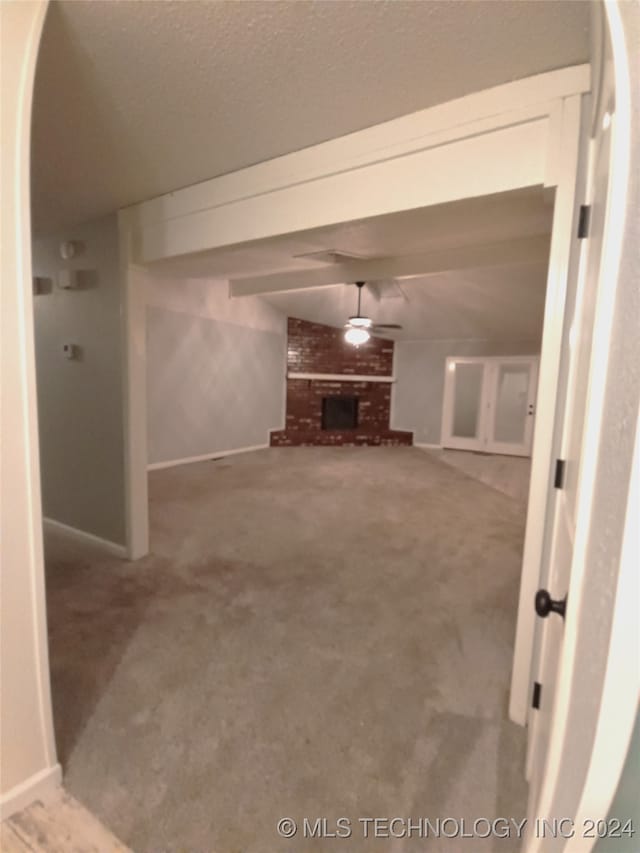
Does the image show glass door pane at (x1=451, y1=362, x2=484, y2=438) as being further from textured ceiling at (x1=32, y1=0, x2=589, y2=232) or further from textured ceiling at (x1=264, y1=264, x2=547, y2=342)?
textured ceiling at (x1=32, y1=0, x2=589, y2=232)

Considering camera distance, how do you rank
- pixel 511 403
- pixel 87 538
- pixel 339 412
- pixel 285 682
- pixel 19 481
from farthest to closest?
pixel 339 412, pixel 511 403, pixel 87 538, pixel 285 682, pixel 19 481

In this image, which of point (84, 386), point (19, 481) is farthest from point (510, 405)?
point (19, 481)

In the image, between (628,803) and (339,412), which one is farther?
(339,412)

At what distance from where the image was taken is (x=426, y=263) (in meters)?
3.53

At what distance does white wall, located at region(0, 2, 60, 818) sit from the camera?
1.09 meters

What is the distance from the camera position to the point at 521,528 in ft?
12.4

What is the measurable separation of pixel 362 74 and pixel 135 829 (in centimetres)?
237

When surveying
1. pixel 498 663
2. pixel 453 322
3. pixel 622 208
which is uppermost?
pixel 453 322

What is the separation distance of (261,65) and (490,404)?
23.4 feet

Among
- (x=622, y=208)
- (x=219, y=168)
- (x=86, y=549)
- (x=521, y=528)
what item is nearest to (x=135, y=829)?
(x=622, y=208)

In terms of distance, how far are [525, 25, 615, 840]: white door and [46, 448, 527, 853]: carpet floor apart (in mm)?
345

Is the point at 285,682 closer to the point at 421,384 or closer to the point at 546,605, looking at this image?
the point at 546,605

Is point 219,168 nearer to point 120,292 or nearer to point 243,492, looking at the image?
point 120,292

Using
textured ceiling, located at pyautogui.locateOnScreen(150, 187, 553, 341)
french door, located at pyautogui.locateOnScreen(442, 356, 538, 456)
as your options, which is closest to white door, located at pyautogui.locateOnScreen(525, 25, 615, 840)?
textured ceiling, located at pyautogui.locateOnScreen(150, 187, 553, 341)
